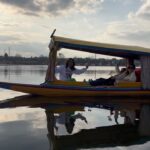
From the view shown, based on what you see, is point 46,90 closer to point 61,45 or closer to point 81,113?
point 61,45

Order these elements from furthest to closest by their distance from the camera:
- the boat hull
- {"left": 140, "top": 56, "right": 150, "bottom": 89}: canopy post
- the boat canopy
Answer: {"left": 140, "top": 56, "right": 150, "bottom": 89}: canopy post < the boat canopy < the boat hull

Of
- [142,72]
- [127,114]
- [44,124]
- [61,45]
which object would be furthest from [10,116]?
[142,72]

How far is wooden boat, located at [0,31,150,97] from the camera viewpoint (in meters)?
18.0

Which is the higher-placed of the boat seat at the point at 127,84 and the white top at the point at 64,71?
the white top at the point at 64,71

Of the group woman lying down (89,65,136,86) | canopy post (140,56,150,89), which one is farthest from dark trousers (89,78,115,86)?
canopy post (140,56,150,89)

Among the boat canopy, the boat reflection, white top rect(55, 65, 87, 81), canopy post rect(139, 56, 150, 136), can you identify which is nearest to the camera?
the boat reflection

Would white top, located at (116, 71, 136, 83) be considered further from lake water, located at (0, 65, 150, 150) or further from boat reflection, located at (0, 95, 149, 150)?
lake water, located at (0, 65, 150, 150)

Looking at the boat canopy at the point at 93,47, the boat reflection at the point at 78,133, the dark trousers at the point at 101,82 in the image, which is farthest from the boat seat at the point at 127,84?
the boat reflection at the point at 78,133

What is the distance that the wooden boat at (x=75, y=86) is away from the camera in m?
18.0

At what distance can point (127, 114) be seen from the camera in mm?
13148

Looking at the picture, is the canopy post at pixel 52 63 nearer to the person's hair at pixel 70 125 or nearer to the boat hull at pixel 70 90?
the boat hull at pixel 70 90

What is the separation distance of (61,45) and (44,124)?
8.04 m

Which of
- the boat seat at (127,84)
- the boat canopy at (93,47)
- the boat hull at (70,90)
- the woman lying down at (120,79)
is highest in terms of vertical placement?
the boat canopy at (93,47)

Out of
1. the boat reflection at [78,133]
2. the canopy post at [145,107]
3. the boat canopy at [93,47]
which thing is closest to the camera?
the boat reflection at [78,133]
